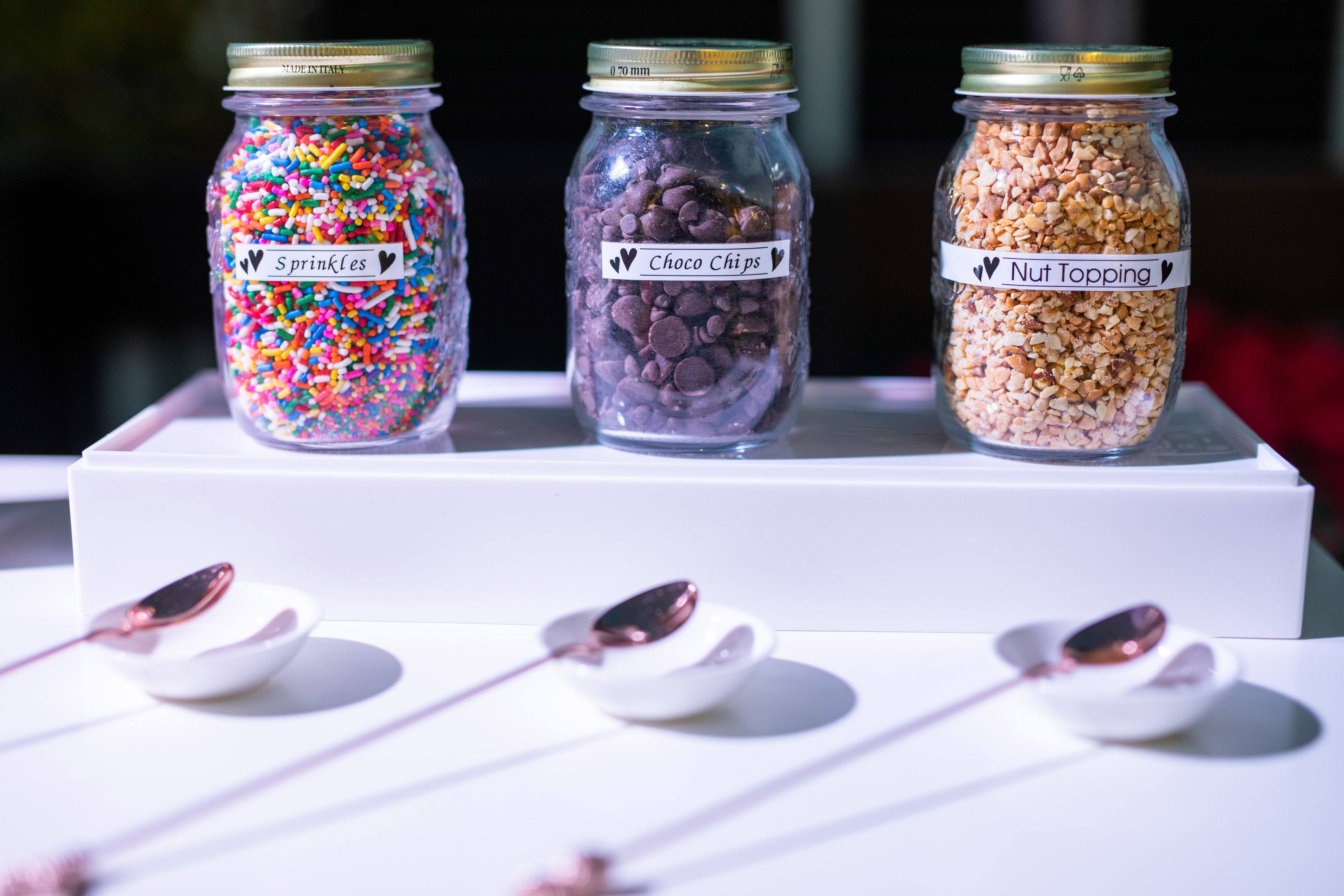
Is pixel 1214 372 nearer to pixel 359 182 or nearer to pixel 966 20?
pixel 359 182

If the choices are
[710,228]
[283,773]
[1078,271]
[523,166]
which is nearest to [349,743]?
[283,773]

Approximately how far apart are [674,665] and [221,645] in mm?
266

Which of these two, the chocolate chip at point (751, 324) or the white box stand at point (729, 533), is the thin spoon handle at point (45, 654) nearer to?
the white box stand at point (729, 533)

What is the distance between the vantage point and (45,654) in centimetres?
80

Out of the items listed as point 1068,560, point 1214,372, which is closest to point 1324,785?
point 1068,560

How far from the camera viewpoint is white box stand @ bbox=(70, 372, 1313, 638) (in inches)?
31.8

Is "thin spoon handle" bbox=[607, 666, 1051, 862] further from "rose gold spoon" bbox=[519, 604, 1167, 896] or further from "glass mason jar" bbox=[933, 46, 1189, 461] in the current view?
"glass mason jar" bbox=[933, 46, 1189, 461]

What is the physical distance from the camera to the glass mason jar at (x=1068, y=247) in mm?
792

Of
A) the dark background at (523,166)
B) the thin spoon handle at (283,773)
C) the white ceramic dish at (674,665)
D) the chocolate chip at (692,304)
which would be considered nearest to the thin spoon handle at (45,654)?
the thin spoon handle at (283,773)

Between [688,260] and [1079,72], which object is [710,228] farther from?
[1079,72]

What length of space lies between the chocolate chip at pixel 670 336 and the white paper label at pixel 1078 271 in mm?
187

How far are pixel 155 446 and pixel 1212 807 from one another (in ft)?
2.25

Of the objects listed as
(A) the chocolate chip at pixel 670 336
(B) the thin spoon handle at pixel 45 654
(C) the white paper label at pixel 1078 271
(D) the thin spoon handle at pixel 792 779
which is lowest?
(D) the thin spoon handle at pixel 792 779

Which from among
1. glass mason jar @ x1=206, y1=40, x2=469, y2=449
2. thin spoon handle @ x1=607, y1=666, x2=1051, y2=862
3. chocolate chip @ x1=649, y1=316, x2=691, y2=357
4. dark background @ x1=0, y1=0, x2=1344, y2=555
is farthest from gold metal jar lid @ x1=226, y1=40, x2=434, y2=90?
dark background @ x1=0, y1=0, x2=1344, y2=555
